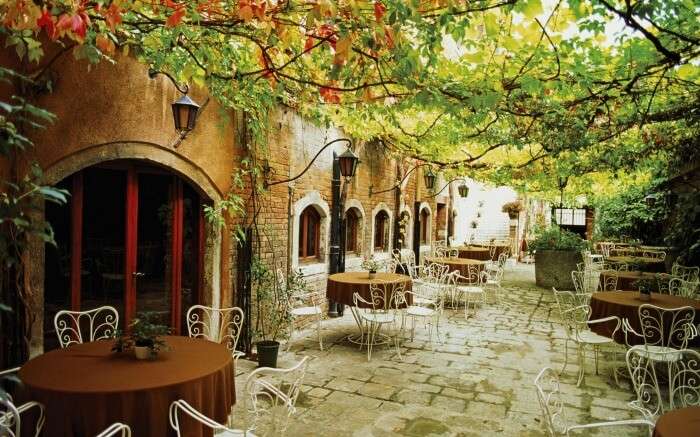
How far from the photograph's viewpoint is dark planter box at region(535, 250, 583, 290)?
10.9 meters

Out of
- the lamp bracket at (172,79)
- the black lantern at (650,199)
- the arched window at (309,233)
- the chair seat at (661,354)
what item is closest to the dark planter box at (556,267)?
the black lantern at (650,199)

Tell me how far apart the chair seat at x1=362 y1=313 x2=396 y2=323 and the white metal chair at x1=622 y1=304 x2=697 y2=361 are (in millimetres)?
2574

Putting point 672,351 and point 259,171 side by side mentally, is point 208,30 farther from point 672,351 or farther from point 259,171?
point 672,351

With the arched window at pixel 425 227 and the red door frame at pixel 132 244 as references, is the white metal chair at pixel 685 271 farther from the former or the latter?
the red door frame at pixel 132 244

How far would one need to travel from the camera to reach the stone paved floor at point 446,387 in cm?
379

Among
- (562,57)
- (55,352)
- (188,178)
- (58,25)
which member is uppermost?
(562,57)

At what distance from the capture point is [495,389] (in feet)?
15.2

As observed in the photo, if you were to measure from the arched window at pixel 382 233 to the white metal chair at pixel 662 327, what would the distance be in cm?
620

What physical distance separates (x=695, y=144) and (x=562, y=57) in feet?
18.9

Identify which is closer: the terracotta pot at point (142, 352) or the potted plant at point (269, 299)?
the terracotta pot at point (142, 352)

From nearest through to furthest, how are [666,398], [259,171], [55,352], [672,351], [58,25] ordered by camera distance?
[58,25], [55,352], [672,351], [666,398], [259,171]

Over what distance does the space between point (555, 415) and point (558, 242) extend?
9.25 metres

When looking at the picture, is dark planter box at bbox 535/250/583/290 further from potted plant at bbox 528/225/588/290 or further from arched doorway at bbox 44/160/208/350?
arched doorway at bbox 44/160/208/350

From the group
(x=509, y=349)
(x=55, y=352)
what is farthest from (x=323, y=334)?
(x=55, y=352)
